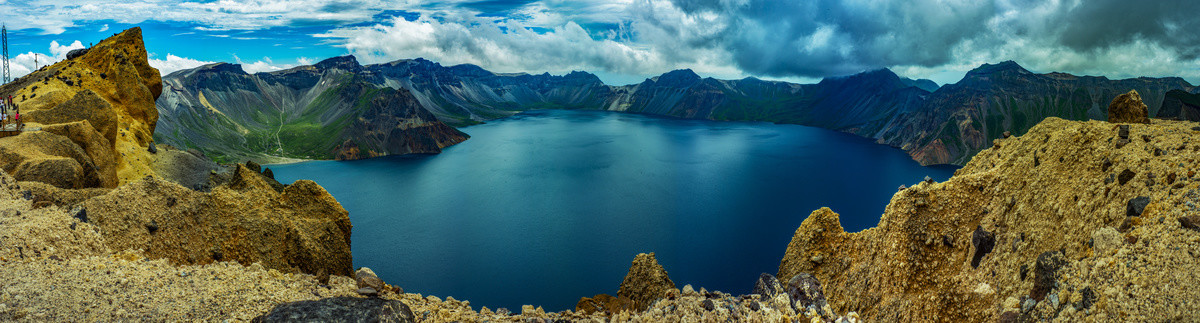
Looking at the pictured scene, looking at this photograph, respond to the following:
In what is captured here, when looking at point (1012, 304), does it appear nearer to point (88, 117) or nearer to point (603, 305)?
point (603, 305)

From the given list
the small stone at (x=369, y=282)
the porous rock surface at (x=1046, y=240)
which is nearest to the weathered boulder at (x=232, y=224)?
the small stone at (x=369, y=282)

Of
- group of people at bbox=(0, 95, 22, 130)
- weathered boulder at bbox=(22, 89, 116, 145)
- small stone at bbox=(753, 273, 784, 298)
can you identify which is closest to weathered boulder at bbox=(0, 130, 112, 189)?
group of people at bbox=(0, 95, 22, 130)

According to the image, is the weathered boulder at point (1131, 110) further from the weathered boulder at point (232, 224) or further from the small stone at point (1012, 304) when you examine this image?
the weathered boulder at point (232, 224)

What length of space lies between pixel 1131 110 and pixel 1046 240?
1245 centimetres

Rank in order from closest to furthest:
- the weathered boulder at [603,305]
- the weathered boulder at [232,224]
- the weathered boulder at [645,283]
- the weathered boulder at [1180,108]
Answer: the weathered boulder at [232,224] < the weathered boulder at [603,305] < the weathered boulder at [645,283] < the weathered boulder at [1180,108]

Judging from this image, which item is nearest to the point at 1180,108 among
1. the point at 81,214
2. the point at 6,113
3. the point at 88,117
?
the point at 81,214

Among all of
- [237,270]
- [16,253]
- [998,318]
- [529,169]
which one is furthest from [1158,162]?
[529,169]

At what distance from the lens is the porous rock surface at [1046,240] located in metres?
15.0

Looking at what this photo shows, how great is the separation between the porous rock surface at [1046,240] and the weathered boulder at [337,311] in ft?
72.3

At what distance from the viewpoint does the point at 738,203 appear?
96.9m

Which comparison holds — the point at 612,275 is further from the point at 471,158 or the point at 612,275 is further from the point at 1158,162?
the point at 471,158

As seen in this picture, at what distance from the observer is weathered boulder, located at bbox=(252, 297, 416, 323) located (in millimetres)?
16922

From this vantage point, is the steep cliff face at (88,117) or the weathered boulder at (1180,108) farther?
the weathered boulder at (1180,108)

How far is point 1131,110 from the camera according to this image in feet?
84.4
